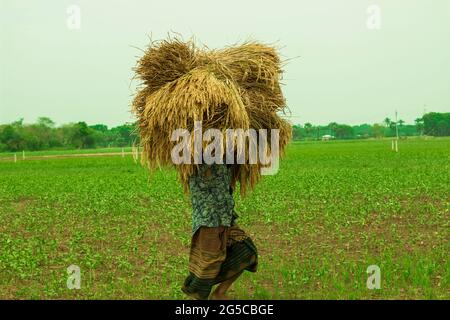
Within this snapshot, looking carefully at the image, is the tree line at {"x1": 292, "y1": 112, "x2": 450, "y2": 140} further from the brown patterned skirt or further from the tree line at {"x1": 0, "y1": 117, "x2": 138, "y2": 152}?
the brown patterned skirt

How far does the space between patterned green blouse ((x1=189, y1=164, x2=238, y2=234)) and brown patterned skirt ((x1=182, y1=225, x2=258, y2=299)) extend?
0.08 metres

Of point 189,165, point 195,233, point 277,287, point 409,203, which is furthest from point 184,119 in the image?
point 409,203

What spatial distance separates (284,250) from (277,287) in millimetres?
1905

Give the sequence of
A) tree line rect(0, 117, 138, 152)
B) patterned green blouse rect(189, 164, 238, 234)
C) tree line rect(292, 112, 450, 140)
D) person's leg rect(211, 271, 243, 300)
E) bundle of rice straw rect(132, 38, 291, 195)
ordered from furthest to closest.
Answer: tree line rect(292, 112, 450, 140), tree line rect(0, 117, 138, 152), person's leg rect(211, 271, 243, 300), patterned green blouse rect(189, 164, 238, 234), bundle of rice straw rect(132, 38, 291, 195)

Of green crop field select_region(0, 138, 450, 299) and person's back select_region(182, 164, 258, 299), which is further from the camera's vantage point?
green crop field select_region(0, 138, 450, 299)

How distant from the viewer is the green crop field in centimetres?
666

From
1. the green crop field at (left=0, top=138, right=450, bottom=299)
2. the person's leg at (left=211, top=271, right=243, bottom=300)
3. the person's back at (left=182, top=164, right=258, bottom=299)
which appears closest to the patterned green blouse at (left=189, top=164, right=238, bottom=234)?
the person's back at (left=182, top=164, right=258, bottom=299)

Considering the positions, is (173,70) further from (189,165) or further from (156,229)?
(156,229)

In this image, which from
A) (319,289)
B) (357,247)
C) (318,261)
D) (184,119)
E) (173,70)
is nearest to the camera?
(184,119)

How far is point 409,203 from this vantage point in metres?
12.2

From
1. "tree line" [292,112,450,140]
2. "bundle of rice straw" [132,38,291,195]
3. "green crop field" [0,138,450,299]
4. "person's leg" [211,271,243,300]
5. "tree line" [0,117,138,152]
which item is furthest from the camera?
"tree line" [292,112,450,140]

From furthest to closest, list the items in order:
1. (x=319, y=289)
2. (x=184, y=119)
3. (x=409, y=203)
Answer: (x=409, y=203) → (x=319, y=289) → (x=184, y=119)

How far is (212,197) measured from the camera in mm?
5508

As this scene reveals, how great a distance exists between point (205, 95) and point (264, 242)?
4321 mm
